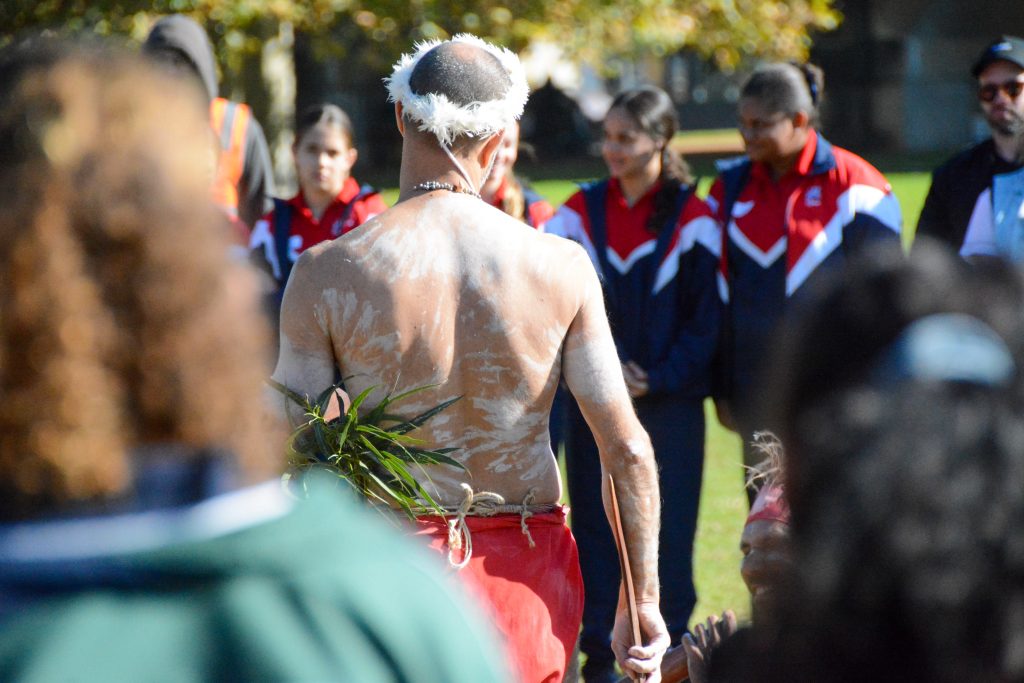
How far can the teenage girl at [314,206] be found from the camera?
18.7 ft

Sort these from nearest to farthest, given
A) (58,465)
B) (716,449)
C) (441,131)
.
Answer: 1. (58,465)
2. (441,131)
3. (716,449)

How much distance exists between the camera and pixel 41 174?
123cm

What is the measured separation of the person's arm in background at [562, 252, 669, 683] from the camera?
10.0 ft

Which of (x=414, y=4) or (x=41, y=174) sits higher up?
(x=41, y=174)

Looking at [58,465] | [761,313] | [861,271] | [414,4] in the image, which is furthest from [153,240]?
[414,4]

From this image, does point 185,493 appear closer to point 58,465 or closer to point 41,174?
point 58,465

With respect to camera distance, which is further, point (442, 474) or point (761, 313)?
point (761, 313)

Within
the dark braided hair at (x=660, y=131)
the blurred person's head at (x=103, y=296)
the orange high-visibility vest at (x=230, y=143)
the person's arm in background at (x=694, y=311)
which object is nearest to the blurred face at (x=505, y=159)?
the dark braided hair at (x=660, y=131)

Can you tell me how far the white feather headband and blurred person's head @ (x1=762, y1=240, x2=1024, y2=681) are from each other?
192cm

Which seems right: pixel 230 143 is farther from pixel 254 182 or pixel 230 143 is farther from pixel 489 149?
pixel 489 149

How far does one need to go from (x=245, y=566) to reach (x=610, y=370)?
6.38 feet

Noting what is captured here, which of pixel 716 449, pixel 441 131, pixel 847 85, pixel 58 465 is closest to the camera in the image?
pixel 58 465

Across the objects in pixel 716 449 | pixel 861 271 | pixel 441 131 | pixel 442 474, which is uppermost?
pixel 861 271

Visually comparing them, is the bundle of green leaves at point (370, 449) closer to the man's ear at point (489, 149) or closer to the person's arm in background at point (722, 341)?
the man's ear at point (489, 149)
